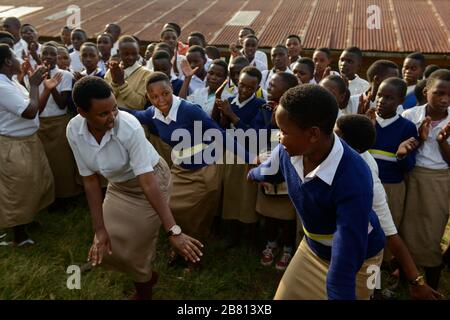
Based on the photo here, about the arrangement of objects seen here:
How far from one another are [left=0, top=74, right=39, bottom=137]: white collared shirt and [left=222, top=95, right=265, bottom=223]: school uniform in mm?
1756

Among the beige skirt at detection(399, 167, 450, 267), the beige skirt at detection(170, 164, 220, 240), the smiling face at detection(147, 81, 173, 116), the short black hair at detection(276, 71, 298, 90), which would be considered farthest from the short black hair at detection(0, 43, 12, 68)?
the beige skirt at detection(399, 167, 450, 267)

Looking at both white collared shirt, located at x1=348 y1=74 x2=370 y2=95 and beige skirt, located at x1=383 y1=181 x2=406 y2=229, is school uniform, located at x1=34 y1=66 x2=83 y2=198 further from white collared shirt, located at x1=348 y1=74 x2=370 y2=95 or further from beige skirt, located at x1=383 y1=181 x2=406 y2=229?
beige skirt, located at x1=383 y1=181 x2=406 y2=229

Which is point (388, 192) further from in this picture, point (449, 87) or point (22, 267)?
point (22, 267)

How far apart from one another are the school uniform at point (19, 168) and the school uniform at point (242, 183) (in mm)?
1744

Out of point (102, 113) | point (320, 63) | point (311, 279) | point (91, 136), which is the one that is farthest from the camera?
point (320, 63)

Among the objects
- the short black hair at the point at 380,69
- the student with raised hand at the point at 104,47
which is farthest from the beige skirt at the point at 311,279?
the student with raised hand at the point at 104,47

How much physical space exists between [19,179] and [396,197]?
124 inches

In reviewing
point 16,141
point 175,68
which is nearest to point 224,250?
point 16,141

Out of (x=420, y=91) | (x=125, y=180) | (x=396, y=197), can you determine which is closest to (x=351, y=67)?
(x=420, y=91)

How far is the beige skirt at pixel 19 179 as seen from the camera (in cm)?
357

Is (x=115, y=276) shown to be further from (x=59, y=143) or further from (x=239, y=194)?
(x=59, y=143)

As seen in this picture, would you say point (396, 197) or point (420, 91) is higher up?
point (420, 91)

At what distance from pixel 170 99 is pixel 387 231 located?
1811 mm

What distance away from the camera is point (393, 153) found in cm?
288
